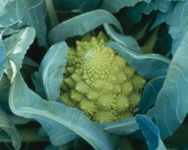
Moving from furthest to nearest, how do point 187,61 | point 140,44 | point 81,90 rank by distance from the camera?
point 140,44, point 81,90, point 187,61

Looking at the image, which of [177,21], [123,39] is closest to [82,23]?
A: [123,39]

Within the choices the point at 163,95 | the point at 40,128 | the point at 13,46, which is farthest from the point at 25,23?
the point at 163,95

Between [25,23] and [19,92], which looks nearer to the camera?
[19,92]

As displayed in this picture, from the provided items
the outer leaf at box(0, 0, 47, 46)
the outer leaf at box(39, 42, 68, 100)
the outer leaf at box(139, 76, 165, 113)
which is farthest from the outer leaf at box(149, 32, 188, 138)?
the outer leaf at box(0, 0, 47, 46)

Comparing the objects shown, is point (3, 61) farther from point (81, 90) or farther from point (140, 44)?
point (140, 44)

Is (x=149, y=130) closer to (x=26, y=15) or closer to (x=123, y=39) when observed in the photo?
(x=123, y=39)

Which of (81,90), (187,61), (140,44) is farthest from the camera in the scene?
(140,44)
